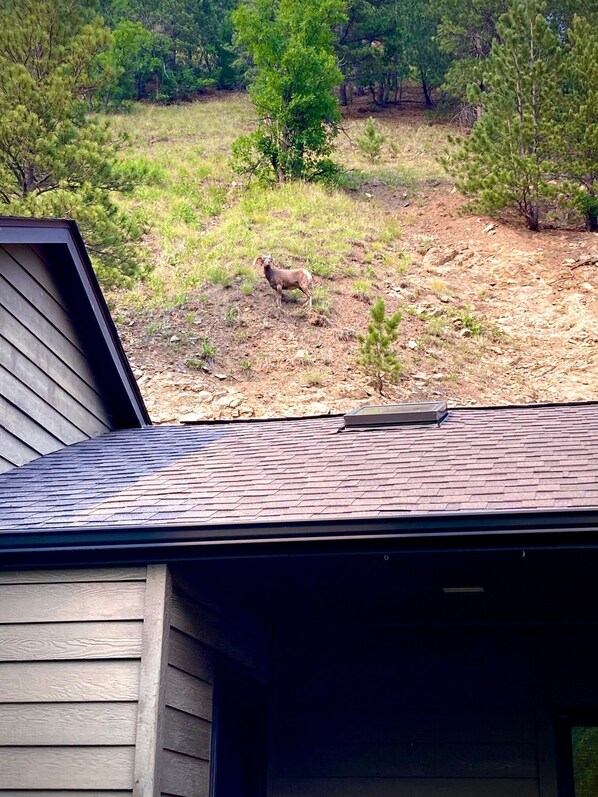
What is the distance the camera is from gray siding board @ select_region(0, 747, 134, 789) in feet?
14.9

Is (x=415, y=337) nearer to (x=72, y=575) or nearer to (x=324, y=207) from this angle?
(x=324, y=207)

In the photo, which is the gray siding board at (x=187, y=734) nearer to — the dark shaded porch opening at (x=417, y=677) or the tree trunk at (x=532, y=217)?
the dark shaded porch opening at (x=417, y=677)

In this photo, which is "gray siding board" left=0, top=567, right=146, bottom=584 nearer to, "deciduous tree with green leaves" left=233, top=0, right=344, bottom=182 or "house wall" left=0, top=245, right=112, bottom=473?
"house wall" left=0, top=245, right=112, bottom=473

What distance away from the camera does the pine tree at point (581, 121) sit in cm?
2359

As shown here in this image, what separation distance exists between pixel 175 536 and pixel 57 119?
15119 millimetres

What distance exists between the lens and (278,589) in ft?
19.6

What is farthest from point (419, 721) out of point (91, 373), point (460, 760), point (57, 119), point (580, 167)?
point (580, 167)

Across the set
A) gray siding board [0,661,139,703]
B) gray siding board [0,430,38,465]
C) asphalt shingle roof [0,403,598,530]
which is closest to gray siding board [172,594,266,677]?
gray siding board [0,661,139,703]

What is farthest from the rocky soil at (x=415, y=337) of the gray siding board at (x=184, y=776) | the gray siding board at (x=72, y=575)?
the gray siding board at (x=184, y=776)

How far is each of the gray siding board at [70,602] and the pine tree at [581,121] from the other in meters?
21.5

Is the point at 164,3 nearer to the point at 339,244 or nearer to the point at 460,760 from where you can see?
the point at 339,244

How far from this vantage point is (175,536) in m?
4.86

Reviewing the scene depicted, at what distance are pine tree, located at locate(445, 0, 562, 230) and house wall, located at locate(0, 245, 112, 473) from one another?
1828 centimetres

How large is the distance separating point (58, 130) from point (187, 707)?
15.1 metres
